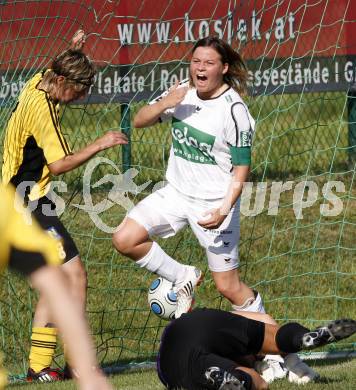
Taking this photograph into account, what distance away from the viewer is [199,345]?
576 centimetres

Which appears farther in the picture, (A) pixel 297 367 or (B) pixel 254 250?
(B) pixel 254 250

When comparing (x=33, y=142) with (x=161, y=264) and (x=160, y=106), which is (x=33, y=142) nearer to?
(x=160, y=106)

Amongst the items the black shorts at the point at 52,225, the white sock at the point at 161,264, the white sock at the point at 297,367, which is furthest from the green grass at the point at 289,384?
the black shorts at the point at 52,225

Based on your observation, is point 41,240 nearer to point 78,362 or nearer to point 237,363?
point 78,362

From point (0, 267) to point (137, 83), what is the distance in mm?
6535

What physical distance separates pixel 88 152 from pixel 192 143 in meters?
0.70

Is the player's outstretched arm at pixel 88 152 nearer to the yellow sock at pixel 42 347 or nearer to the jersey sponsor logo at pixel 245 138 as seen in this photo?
the jersey sponsor logo at pixel 245 138

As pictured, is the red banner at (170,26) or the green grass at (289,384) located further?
the red banner at (170,26)

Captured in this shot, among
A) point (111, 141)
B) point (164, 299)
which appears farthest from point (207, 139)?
point (164, 299)

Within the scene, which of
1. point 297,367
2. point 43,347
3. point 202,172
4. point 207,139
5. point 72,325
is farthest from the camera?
point 43,347

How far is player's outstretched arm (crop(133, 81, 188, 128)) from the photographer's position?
6684mm

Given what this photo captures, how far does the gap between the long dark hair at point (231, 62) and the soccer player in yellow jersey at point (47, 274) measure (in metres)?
4.00

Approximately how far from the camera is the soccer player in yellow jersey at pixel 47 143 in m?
6.58

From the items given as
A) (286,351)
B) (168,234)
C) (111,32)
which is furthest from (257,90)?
(286,351)
